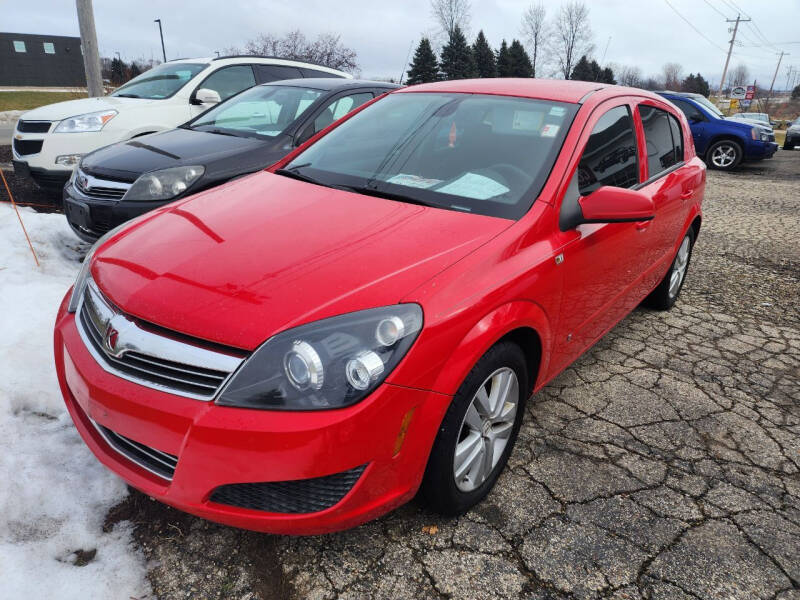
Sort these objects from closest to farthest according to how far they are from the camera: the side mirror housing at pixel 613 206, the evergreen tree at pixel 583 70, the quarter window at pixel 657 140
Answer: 1. the side mirror housing at pixel 613 206
2. the quarter window at pixel 657 140
3. the evergreen tree at pixel 583 70

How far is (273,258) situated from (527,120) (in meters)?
1.47

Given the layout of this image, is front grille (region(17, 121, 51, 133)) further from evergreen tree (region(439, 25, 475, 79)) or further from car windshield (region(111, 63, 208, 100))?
evergreen tree (region(439, 25, 475, 79))

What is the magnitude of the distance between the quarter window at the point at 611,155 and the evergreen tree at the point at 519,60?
53.2 metres

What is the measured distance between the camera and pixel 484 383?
200cm

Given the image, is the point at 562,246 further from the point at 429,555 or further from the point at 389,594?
the point at 389,594

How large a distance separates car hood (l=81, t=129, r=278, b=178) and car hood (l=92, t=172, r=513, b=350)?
6.37ft

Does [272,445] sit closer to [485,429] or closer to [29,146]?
[485,429]

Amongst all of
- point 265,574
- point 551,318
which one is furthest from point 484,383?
point 265,574

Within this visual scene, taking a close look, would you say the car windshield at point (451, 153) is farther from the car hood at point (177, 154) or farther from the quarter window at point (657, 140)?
the car hood at point (177, 154)

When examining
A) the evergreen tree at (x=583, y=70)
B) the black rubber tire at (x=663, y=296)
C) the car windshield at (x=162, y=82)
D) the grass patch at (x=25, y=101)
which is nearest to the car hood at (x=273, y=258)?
the black rubber tire at (x=663, y=296)

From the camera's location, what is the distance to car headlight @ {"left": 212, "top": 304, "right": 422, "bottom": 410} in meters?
1.58

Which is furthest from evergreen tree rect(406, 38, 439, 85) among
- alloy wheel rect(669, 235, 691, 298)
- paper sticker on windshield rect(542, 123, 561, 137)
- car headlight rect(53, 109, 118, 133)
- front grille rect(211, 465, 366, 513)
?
front grille rect(211, 465, 366, 513)

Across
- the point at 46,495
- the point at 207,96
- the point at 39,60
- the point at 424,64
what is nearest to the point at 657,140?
the point at 46,495

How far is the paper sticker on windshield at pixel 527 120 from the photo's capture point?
2.65 meters
